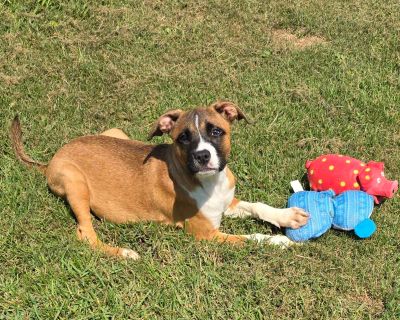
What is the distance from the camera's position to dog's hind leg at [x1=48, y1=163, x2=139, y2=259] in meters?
5.24

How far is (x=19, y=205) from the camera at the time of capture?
5.54 meters

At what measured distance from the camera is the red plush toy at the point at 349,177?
17.0 feet

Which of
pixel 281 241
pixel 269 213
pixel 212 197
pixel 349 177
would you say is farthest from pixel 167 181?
pixel 349 177

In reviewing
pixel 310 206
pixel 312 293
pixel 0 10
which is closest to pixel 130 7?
pixel 0 10

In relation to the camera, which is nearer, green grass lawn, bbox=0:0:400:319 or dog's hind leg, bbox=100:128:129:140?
green grass lawn, bbox=0:0:400:319

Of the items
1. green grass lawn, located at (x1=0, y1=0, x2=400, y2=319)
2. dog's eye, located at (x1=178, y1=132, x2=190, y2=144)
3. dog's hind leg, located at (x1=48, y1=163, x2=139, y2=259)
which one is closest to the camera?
green grass lawn, located at (x1=0, y1=0, x2=400, y2=319)

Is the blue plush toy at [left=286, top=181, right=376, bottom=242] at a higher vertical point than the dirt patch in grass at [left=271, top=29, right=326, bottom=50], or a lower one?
lower

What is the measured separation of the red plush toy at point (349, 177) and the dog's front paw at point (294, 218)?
0.48m

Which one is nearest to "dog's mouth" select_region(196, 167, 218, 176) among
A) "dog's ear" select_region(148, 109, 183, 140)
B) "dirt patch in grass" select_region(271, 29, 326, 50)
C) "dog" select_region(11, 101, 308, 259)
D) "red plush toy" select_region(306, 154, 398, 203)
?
"dog" select_region(11, 101, 308, 259)

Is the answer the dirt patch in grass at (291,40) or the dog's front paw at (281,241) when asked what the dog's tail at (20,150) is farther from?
the dirt patch in grass at (291,40)

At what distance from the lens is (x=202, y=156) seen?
4.57 metres

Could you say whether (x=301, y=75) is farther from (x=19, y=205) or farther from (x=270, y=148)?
(x=19, y=205)

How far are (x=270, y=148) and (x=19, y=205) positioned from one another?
9.35ft

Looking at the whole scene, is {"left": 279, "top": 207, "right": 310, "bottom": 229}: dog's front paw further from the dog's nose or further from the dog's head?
the dog's nose
